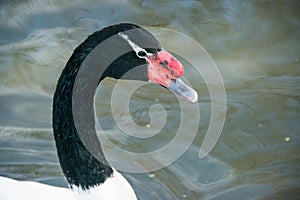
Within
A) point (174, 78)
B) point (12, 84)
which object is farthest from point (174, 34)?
point (174, 78)

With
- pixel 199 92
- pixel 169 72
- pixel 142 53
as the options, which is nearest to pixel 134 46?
pixel 142 53

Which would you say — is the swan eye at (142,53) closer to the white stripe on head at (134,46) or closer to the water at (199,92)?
the white stripe on head at (134,46)

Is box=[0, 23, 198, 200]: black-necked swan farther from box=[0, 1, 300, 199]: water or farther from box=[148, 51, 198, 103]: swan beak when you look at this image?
box=[0, 1, 300, 199]: water

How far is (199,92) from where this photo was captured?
14.3 ft

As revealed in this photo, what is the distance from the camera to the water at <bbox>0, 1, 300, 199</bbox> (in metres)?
3.74

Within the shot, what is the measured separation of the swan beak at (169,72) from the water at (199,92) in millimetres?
894

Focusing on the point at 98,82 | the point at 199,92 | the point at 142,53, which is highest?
the point at 142,53

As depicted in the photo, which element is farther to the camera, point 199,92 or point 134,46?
point 199,92

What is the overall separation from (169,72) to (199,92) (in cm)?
150

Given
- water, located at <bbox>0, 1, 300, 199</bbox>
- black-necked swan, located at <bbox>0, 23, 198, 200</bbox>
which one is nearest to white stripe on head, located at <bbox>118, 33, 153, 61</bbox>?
black-necked swan, located at <bbox>0, 23, 198, 200</bbox>

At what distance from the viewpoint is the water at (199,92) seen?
3740 mm

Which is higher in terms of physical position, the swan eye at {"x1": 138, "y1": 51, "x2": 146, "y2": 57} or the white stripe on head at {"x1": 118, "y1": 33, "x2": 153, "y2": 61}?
the white stripe on head at {"x1": 118, "y1": 33, "x2": 153, "y2": 61}

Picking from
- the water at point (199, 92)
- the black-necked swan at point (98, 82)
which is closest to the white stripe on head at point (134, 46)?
the black-necked swan at point (98, 82)

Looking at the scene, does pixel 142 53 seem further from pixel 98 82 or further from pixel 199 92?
pixel 199 92
